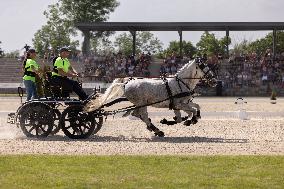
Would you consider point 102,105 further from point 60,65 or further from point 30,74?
point 30,74

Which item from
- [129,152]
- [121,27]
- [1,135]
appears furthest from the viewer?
[121,27]

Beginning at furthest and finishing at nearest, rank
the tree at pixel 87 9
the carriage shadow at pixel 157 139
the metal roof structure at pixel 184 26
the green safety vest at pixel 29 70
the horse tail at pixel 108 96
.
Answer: the tree at pixel 87 9 < the metal roof structure at pixel 184 26 < the green safety vest at pixel 29 70 < the horse tail at pixel 108 96 < the carriage shadow at pixel 157 139

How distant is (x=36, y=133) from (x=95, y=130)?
4.76 feet

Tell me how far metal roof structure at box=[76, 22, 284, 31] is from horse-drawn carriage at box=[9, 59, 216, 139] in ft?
103

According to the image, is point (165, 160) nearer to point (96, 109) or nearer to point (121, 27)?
point (96, 109)

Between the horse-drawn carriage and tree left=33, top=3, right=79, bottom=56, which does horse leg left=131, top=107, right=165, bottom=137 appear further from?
tree left=33, top=3, right=79, bottom=56

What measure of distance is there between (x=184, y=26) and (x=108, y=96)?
32104 millimetres

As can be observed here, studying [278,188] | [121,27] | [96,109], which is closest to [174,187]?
[278,188]

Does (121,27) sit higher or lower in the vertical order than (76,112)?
higher

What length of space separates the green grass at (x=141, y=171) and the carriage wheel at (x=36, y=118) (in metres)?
3.71

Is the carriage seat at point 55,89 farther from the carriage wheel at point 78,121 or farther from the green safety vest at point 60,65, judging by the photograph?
the carriage wheel at point 78,121

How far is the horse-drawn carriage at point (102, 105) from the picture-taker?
51.4ft

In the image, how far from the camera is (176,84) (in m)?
16.0

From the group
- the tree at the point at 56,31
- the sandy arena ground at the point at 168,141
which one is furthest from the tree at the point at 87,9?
the sandy arena ground at the point at 168,141
